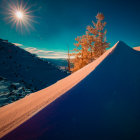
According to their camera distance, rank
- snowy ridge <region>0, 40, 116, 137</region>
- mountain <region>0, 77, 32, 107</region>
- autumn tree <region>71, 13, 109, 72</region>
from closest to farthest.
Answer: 1. snowy ridge <region>0, 40, 116, 137</region>
2. mountain <region>0, 77, 32, 107</region>
3. autumn tree <region>71, 13, 109, 72</region>

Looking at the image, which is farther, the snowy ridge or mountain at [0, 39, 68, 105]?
mountain at [0, 39, 68, 105]

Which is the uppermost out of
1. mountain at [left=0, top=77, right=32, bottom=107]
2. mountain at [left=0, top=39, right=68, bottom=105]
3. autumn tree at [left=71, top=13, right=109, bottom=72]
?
autumn tree at [left=71, top=13, right=109, bottom=72]

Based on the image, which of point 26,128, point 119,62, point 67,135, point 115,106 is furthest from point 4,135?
point 119,62

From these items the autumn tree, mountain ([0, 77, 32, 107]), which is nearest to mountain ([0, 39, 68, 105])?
mountain ([0, 77, 32, 107])

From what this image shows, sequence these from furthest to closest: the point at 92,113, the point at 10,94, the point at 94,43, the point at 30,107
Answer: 1. the point at 94,43
2. the point at 10,94
3. the point at 30,107
4. the point at 92,113

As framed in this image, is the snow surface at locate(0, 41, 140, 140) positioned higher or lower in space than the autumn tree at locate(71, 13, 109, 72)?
lower

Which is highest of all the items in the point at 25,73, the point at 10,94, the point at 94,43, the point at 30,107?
the point at 94,43

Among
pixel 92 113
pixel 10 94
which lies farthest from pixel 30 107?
pixel 10 94

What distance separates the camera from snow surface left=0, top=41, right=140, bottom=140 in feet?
3.50

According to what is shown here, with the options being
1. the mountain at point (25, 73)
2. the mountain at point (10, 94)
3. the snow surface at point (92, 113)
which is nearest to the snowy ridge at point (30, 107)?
the snow surface at point (92, 113)

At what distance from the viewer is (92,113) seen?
1231 millimetres

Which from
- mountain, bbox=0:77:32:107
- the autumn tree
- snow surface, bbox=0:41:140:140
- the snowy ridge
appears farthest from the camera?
the autumn tree

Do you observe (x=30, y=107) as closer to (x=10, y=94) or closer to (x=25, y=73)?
(x=10, y=94)

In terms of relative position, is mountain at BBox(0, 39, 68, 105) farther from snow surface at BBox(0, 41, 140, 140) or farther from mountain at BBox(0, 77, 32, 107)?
snow surface at BBox(0, 41, 140, 140)
